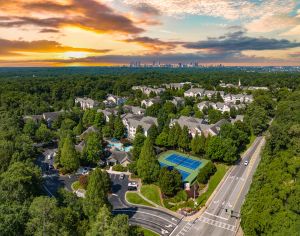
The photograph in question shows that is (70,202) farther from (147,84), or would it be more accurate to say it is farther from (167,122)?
(147,84)

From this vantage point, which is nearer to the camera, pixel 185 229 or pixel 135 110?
pixel 185 229

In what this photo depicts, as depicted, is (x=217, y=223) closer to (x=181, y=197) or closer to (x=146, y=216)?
(x=181, y=197)

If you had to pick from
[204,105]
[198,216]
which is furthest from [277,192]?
[204,105]

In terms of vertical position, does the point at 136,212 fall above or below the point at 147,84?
below

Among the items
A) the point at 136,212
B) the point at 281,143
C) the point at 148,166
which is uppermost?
the point at 281,143

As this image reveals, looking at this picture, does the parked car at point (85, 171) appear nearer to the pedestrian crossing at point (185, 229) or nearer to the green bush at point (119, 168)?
the green bush at point (119, 168)

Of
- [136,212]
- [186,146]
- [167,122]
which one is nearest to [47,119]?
[167,122]

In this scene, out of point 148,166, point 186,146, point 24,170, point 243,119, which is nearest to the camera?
point 24,170
